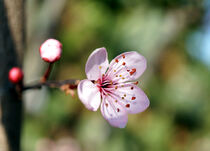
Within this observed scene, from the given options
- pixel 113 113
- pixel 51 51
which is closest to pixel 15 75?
pixel 51 51

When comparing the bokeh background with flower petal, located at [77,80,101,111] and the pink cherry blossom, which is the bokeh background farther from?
flower petal, located at [77,80,101,111]

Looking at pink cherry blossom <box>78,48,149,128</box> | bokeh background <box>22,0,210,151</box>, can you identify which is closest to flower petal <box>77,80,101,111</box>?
pink cherry blossom <box>78,48,149,128</box>

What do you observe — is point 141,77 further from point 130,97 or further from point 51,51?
point 51,51

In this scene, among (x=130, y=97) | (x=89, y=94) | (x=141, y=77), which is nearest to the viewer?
(x=89, y=94)

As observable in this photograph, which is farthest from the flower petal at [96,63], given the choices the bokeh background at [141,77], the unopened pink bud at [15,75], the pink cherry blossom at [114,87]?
the bokeh background at [141,77]

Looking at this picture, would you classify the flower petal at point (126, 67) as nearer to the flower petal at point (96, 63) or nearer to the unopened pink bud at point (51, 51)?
the flower petal at point (96, 63)
